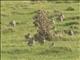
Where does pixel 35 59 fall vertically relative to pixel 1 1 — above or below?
above

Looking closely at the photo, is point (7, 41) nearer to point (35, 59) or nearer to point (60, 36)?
point (60, 36)

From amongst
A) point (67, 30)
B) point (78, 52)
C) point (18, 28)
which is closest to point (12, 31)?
point (18, 28)

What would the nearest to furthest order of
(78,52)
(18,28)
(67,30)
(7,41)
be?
(78,52), (7,41), (67,30), (18,28)

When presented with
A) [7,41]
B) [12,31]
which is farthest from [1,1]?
[7,41]

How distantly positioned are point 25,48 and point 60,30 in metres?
6.02

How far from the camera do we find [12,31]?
29.1 meters

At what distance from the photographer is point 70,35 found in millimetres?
26812

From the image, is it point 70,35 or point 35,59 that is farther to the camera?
point 70,35

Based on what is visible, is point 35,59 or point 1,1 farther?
point 1,1

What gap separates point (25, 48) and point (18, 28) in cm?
782

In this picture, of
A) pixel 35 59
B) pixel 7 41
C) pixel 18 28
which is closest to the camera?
pixel 35 59

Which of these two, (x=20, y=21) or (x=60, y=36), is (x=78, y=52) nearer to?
(x=60, y=36)

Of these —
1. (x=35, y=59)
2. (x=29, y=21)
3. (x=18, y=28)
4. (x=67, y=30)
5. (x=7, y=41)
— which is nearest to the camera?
(x=35, y=59)

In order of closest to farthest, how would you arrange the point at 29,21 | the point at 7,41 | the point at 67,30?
the point at 7,41, the point at 67,30, the point at 29,21
